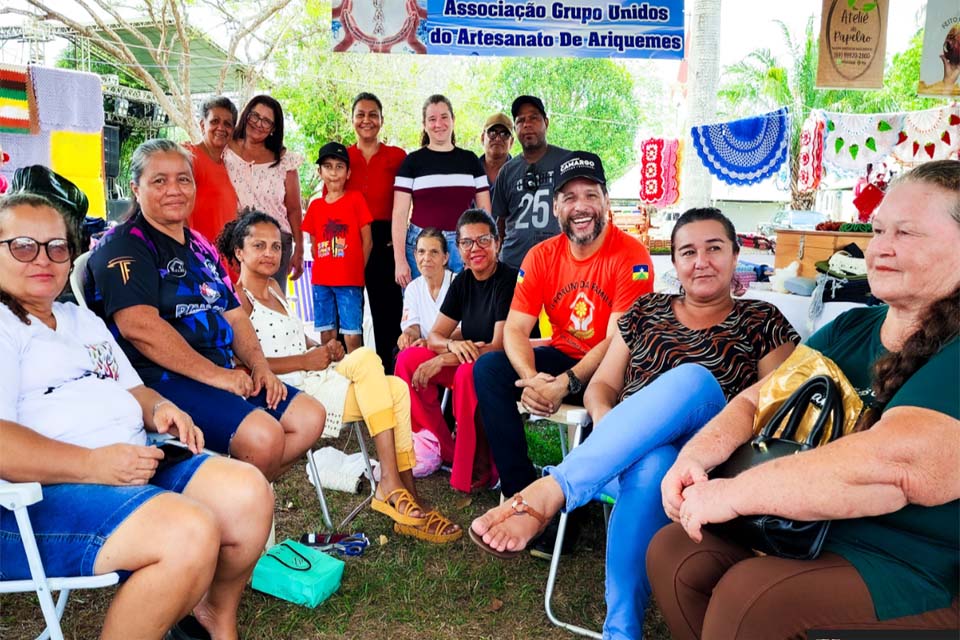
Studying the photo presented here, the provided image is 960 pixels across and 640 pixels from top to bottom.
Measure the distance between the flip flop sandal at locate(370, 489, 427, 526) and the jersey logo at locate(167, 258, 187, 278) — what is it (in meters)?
1.20

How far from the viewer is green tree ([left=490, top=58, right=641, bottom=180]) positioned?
24844 millimetres

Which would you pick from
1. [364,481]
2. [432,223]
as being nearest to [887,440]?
[364,481]

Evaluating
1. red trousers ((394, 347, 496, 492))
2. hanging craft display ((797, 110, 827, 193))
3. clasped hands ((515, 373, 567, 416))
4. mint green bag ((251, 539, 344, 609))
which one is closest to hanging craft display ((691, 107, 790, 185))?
hanging craft display ((797, 110, 827, 193))

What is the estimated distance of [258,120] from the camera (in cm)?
427

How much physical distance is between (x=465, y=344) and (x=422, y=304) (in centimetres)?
64

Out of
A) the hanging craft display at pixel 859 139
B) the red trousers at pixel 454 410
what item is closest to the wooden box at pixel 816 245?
the red trousers at pixel 454 410

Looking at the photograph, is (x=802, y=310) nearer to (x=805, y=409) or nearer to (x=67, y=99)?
(x=805, y=409)

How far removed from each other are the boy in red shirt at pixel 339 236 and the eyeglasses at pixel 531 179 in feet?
3.43

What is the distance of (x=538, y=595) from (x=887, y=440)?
148 cm

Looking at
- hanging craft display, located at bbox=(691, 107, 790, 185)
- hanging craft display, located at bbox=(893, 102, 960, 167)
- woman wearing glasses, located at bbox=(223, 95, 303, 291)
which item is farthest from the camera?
hanging craft display, located at bbox=(893, 102, 960, 167)

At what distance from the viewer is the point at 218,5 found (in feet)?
39.7

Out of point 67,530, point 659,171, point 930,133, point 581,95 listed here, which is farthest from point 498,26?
point 581,95

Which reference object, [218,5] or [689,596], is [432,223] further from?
[218,5]

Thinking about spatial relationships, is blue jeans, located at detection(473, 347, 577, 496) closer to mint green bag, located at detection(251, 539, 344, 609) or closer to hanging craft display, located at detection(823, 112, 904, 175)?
mint green bag, located at detection(251, 539, 344, 609)
